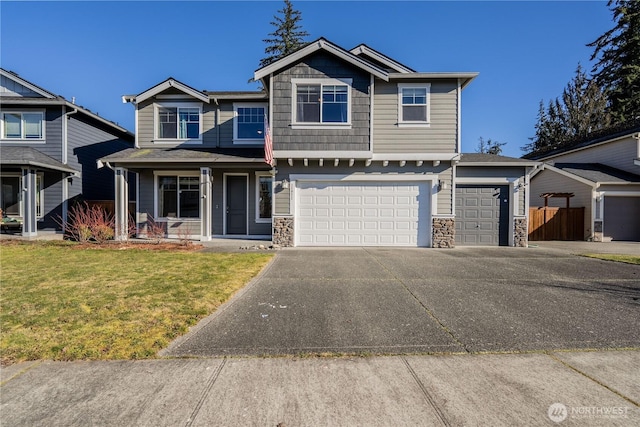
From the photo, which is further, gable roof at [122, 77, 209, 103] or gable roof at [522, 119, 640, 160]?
gable roof at [522, 119, 640, 160]

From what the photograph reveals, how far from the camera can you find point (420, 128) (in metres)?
10.3

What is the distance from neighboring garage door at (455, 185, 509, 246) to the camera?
11172 millimetres

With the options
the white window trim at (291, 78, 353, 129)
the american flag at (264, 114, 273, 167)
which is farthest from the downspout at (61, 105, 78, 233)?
the white window trim at (291, 78, 353, 129)

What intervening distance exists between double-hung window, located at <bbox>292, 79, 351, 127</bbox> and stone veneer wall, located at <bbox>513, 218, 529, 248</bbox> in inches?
292

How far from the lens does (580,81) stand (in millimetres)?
32438

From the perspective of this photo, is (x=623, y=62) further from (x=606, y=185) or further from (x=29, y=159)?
(x=29, y=159)

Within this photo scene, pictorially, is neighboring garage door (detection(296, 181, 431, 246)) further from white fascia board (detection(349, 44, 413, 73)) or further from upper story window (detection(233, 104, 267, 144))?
white fascia board (detection(349, 44, 413, 73))

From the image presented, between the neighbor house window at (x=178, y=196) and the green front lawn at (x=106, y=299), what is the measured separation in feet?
→ 13.2

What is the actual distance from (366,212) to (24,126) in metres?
15.7

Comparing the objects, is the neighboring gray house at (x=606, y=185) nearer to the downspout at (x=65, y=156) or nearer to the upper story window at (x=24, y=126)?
the downspout at (x=65, y=156)

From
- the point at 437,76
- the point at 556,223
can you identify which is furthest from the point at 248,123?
the point at 556,223

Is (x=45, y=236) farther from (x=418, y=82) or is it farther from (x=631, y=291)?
(x=631, y=291)

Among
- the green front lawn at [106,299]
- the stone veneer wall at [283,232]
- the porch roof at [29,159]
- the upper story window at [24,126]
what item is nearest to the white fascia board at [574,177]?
the stone veneer wall at [283,232]

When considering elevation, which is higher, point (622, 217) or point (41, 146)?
point (41, 146)
